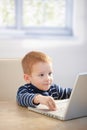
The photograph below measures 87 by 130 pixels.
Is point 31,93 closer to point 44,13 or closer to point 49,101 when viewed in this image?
point 49,101

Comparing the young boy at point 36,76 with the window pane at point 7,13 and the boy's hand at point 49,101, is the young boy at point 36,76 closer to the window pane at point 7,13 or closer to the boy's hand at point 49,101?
the boy's hand at point 49,101

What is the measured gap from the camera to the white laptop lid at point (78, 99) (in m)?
1.31

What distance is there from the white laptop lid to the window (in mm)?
1837

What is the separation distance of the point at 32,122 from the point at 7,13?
6.67 ft

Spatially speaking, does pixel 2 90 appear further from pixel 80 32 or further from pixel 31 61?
pixel 80 32

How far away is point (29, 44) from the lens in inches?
121

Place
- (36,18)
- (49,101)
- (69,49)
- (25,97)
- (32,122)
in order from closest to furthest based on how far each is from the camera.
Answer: (32,122), (49,101), (25,97), (69,49), (36,18)

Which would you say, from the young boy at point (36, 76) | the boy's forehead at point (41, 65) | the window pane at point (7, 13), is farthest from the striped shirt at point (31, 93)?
the window pane at point (7, 13)

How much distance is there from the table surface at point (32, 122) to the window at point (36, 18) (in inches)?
68.7

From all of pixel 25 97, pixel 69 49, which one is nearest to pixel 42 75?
pixel 25 97

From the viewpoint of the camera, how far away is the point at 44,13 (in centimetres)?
333

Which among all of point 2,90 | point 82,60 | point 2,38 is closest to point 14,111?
point 2,90

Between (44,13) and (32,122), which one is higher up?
(44,13)

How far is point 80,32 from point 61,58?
11.9 inches
